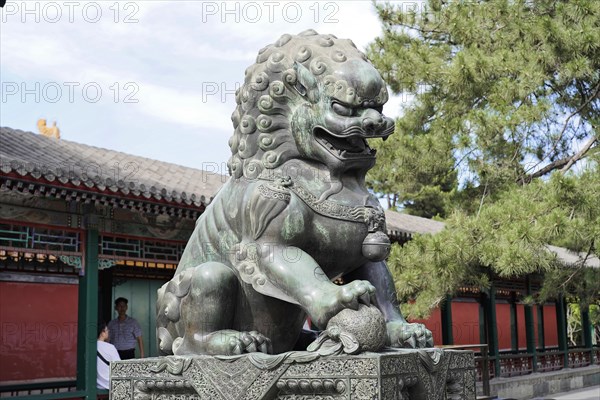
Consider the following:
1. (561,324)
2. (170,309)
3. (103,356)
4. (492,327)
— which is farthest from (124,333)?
(561,324)

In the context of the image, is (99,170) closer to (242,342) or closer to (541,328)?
(242,342)

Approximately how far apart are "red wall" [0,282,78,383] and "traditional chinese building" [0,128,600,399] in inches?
0.6

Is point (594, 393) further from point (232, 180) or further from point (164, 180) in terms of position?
point (232, 180)

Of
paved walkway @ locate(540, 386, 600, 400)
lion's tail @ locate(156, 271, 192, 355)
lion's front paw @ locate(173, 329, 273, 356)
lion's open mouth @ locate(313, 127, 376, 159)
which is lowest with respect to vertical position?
paved walkway @ locate(540, 386, 600, 400)

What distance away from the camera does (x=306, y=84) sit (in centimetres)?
297

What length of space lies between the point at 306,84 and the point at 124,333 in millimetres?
7331

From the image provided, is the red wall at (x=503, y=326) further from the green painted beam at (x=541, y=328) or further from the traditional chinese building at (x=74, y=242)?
the traditional chinese building at (x=74, y=242)

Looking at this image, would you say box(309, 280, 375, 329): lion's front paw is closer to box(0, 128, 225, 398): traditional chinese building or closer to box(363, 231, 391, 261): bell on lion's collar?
box(363, 231, 391, 261): bell on lion's collar

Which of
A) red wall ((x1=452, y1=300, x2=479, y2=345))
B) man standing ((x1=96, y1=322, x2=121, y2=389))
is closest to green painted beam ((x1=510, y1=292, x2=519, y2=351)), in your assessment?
red wall ((x1=452, y1=300, x2=479, y2=345))

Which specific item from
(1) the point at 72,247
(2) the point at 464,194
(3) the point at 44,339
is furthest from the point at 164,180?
(2) the point at 464,194

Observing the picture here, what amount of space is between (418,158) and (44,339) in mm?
6265

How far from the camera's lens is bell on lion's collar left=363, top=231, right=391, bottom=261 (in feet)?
9.56

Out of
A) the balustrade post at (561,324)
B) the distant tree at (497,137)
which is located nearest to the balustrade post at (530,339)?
the balustrade post at (561,324)

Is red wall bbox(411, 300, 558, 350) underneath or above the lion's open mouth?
underneath
